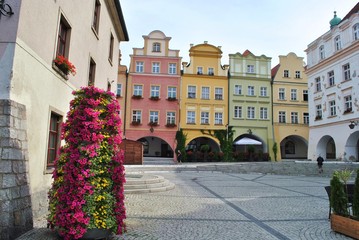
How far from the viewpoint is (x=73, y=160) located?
488 cm

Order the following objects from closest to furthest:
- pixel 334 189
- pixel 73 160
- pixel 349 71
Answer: pixel 73 160 < pixel 334 189 < pixel 349 71

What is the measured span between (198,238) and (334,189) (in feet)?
10.1

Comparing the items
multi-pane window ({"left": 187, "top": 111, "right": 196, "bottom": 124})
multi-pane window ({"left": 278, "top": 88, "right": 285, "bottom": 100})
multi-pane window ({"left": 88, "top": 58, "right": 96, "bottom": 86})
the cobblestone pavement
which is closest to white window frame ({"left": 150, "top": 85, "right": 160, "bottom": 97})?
multi-pane window ({"left": 187, "top": 111, "right": 196, "bottom": 124})

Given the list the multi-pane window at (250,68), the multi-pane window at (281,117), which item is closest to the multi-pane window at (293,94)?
the multi-pane window at (281,117)

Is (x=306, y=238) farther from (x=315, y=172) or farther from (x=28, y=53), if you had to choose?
(x=315, y=172)

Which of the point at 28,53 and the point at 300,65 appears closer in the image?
the point at 28,53

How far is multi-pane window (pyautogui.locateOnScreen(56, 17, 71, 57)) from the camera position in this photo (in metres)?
8.79

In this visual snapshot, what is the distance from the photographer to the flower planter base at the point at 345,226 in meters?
5.50

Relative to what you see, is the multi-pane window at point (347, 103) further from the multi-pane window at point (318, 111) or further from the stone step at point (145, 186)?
the stone step at point (145, 186)

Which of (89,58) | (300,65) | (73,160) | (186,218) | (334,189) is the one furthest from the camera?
(300,65)

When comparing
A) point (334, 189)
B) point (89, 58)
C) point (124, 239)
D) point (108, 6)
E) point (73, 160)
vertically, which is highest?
point (108, 6)

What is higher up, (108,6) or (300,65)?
(300,65)

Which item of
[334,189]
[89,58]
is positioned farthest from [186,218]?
[89,58]

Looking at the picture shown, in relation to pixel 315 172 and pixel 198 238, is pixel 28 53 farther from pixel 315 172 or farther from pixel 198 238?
pixel 315 172
